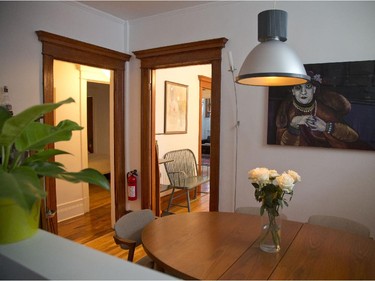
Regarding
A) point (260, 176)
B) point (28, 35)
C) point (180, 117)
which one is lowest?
point (260, 176)

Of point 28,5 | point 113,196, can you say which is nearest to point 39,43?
point 28,5

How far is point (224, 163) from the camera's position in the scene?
307 cm

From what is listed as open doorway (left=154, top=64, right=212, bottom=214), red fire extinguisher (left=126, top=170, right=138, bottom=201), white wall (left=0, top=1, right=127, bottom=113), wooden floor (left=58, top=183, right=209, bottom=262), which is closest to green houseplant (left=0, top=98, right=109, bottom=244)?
white wall (left=0, top=1, right=127, bottom=113)

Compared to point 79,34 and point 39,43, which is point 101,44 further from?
point 39,43

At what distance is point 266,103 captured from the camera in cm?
→ 279

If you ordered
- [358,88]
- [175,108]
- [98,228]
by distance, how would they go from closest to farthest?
[358,88] < [98,228] < [175,108]

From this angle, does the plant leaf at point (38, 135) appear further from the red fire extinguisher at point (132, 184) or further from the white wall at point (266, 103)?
the red fire extinguisher at point (132, 184)

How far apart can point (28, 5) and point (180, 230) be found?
8.07ft

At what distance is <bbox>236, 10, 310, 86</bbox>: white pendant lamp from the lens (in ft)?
4.84

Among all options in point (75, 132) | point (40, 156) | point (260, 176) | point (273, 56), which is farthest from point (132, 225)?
point (75, 132)

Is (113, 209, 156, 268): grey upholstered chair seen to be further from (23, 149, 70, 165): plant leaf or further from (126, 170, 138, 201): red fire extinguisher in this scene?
(126, 170, 138, 201): red fire extinguisher

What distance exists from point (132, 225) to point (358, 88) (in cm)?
210

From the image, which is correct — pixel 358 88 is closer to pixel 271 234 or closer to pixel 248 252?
pixel 271 234

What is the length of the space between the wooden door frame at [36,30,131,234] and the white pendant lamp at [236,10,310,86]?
6.85ft
